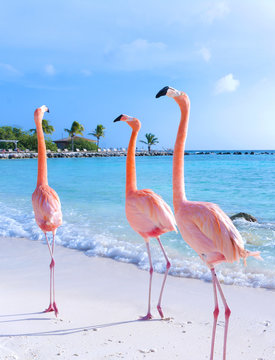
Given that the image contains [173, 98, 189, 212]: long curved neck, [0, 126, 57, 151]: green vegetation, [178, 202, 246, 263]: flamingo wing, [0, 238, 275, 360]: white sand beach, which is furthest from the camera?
[0, 126, 57, 151]: green vegetation

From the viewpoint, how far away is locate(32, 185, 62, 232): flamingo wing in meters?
3.86

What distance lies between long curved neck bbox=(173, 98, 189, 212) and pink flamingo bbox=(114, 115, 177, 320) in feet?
2.63

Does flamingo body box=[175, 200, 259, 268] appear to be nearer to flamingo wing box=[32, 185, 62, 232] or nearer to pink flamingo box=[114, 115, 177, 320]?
pink flamingo box=[114, 115, 177, 320]

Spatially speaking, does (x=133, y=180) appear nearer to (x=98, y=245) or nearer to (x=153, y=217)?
(x=153, y=217)

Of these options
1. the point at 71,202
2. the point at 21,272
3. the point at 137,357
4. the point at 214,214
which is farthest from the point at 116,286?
the point at 71,202

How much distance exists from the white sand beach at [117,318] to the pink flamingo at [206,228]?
2.47 feet

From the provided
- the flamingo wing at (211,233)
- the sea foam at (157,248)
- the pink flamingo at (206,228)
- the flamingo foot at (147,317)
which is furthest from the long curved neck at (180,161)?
the sea foam at (157,248)

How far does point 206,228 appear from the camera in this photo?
2.60 m

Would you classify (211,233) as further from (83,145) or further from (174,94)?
(83,145)

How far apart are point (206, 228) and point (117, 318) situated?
173 cm

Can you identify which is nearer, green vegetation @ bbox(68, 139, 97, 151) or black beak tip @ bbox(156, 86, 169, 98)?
black beak tip @ bbox(156, 86, 169, 98)

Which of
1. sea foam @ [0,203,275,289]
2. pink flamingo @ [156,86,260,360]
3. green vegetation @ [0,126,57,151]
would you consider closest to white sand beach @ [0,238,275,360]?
sea foam @ [0,203,275,289]

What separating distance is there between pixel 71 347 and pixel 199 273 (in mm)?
2846

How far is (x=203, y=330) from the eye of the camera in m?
3.40
